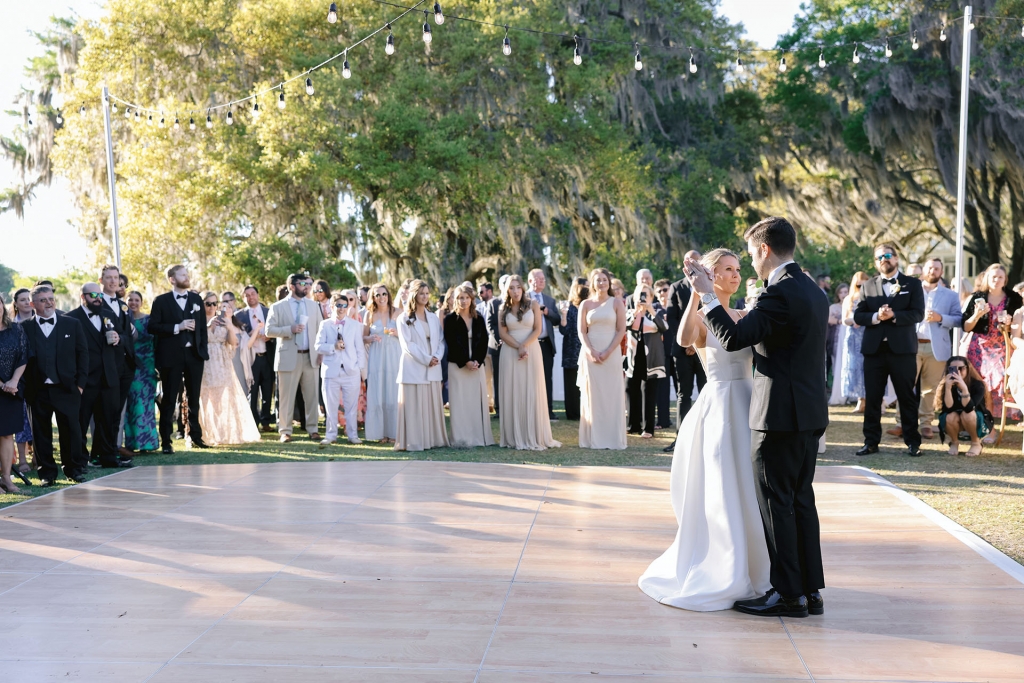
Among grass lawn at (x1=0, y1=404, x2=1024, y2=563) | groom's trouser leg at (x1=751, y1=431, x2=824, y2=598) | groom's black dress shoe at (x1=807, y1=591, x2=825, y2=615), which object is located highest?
groom's trouser leg at (x1=751, y1=431, x2=824, y2=598)

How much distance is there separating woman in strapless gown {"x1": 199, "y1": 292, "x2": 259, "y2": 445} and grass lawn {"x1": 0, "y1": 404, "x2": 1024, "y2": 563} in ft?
0.96

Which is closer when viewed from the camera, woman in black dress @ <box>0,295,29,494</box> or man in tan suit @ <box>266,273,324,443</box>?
woman in black dress @ <box>0,295,29,494</box>

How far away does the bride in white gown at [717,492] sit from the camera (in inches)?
175

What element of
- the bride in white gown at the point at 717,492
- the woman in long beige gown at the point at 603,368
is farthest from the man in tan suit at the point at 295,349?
the bride in white gown at the point at 717,492

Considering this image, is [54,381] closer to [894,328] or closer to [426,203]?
[894,328]

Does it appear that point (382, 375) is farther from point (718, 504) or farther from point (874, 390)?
point (718, 504)

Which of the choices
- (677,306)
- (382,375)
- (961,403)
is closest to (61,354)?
(382,375)

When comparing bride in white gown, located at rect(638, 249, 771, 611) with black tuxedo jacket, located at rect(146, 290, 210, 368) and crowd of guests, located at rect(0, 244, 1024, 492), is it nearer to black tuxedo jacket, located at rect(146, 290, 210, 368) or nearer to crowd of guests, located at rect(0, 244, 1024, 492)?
crowd of guests, located at rect(0, 244, 1024, 492)

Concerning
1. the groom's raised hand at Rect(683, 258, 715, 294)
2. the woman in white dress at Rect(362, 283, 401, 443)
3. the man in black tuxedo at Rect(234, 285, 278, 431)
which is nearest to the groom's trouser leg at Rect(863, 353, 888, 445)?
the woman in white dress at Rect(362, 283, 401, 443)

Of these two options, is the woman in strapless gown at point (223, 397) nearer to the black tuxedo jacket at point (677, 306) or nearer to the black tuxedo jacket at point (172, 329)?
the black tuxedo jacket at point (172, 329)

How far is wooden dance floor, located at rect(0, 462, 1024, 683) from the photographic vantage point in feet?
12.5

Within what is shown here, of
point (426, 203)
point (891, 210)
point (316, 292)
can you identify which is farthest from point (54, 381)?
point (891, 210)

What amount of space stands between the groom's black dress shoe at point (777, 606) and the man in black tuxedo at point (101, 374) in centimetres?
660

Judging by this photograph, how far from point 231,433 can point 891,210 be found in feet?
68.5
